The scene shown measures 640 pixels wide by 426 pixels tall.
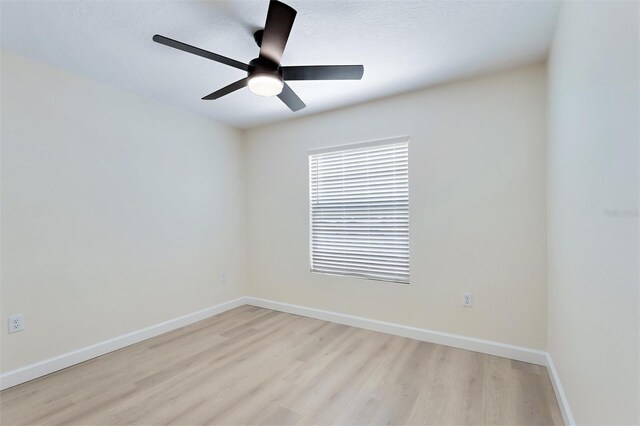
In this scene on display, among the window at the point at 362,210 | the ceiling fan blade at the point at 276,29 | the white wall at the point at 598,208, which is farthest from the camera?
the window at the point at 362,210

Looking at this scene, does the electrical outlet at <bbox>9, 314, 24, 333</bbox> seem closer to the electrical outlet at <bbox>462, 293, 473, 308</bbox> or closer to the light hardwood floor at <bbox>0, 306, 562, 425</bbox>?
the light hardwood floor at <bbox>0, 306, 562, 425</bbox>

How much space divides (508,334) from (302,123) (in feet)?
10.1

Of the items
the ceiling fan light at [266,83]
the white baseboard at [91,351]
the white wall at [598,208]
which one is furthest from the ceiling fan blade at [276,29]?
the white baseboard at [91,351]

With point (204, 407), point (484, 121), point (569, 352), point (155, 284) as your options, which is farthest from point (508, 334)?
point (155, 284)

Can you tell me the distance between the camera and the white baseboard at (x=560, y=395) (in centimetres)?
161

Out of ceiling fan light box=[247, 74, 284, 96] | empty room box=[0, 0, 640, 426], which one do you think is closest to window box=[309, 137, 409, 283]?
empty room box=[0, 0, 640, 426]

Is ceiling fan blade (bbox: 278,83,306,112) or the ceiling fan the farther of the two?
ceiling fan blade (bbox: 278,83,306,112)

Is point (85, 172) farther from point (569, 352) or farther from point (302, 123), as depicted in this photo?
point (569, 352)

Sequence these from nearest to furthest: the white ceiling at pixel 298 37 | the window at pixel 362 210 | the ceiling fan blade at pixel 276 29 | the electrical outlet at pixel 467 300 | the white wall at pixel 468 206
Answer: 1. the ceiling fan blade at pixel 276 29
2. the white ceiling at pixel 298 37
3. the white wall at pixel 468 206
4. the electrical outlet at pixel 467 300
5. the window at pixel 362 210

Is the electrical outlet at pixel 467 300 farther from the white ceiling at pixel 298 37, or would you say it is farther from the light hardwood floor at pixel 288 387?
the white ceiling at pixel 298 37

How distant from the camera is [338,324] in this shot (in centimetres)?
332

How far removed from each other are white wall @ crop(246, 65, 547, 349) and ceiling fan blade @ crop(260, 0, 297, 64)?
64.9 inches

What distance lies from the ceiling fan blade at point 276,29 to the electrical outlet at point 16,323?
262 cm

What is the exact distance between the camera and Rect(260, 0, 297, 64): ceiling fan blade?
1.44 metres
